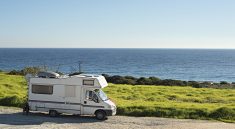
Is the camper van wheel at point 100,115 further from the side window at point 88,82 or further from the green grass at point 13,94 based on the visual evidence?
the green grass at point 13,94

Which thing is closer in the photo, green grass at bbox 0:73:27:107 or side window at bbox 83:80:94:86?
side window at bbox 83:80:94:86

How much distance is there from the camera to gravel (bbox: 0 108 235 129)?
2350cm

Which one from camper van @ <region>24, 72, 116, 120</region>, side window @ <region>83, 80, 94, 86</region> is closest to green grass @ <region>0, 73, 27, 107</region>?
camper van @ <region>24, 72, 116, 120</region>

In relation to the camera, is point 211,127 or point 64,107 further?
point 64,107

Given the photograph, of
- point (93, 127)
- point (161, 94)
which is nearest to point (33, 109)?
point (93, 127)

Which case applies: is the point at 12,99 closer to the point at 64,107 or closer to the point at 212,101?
the point at 64,107

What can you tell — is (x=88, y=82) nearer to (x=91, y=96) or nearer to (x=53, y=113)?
A: (x=91, y=96)

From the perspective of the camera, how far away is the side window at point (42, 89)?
27.1m

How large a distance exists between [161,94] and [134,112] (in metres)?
13.2

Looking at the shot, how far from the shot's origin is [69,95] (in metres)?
26.5

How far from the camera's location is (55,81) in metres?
26.9

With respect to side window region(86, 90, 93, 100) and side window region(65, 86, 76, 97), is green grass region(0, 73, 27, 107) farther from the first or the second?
side window region(86, 90, 93, 100)

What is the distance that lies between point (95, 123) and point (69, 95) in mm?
3276

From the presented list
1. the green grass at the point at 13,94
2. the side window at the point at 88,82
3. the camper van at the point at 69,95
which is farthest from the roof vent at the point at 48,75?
the green grass at the point at 13,94
